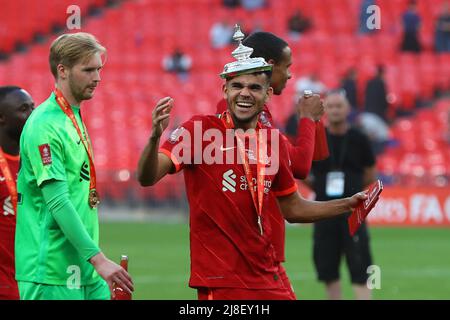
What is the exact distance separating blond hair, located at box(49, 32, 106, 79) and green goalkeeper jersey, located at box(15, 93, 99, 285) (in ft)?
0.81

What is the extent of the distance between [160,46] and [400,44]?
677cm

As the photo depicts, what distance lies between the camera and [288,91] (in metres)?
27.9

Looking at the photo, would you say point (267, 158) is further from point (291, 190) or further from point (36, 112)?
point (36, 112)

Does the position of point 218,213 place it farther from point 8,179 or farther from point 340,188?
point 340,188

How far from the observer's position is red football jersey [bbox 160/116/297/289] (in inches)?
235

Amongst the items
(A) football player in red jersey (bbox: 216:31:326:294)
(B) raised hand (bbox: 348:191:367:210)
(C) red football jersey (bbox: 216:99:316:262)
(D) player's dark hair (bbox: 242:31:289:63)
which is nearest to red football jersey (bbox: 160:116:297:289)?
(C) red football jersey (bbox: 216:99:316:262)

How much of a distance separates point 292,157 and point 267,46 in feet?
2.42

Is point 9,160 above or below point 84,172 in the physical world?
above

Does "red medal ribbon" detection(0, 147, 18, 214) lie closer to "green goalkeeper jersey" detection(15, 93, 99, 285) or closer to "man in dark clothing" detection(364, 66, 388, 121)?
"green goalkeeper jersey" detection(15, 93, 99, 285)

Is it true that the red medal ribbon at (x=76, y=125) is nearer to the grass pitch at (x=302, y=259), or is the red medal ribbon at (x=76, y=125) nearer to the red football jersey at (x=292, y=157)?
the red football jersey at (x=292, y=157)

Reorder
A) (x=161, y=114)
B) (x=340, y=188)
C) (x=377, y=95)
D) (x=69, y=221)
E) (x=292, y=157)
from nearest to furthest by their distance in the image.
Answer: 1. (x=161, y=114)
2. (x=69, y=221)
3. (x=292, y=157)
4. (x=340, y=188)
5. (x=377, y=95)

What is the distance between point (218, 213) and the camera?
6000mm

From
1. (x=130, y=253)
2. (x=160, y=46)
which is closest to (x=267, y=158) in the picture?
(x=130, y=253)

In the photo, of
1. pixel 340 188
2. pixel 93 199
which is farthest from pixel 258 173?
pixel 340 188
